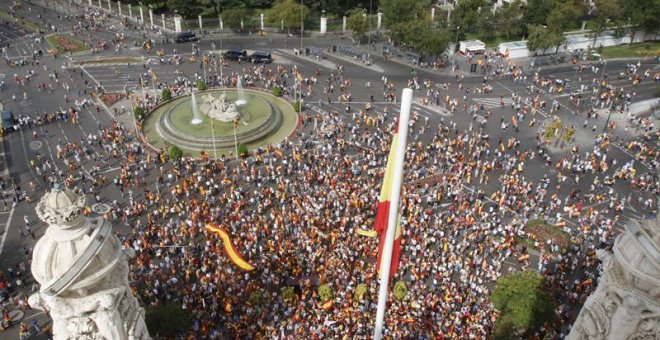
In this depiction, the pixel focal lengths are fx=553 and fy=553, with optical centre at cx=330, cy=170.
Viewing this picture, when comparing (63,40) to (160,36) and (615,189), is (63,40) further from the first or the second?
(615,189)

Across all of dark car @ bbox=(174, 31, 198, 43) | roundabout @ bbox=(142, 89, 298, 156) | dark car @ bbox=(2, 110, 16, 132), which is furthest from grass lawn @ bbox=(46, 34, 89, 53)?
roundabout @ bbox=(142, 89, 298, 156)

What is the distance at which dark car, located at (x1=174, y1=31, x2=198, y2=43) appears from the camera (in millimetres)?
A: 87562

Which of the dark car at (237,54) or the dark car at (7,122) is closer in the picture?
the dark car at (7,122)

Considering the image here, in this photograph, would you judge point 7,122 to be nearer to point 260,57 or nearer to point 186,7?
point 260,57

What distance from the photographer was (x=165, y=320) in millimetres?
32750

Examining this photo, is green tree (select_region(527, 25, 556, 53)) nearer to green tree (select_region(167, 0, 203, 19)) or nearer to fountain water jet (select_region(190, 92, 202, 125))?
fountain water jet (select_region(190, 92, 202, 125))

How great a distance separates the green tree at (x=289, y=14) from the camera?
293ft

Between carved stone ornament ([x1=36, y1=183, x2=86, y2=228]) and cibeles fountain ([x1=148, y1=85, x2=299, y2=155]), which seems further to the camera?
cibeles fountain ([x1=148, y1=85, x2=299, y2=155])

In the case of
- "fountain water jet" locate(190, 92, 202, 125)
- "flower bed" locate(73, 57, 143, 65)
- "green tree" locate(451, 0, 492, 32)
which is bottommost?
"fountain water jet" locate(190, 92, 202, 125)

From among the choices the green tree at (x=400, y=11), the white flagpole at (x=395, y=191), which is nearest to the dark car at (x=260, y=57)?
the green tree at (x=400, y=11)

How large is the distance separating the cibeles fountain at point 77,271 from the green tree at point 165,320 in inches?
656

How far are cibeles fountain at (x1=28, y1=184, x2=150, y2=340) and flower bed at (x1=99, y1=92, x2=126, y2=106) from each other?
5735 centimetres

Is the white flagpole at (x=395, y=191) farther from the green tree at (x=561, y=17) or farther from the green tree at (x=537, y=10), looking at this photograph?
the green tree at (x=537, y=10)

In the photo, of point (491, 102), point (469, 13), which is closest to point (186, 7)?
point (469, 13)
